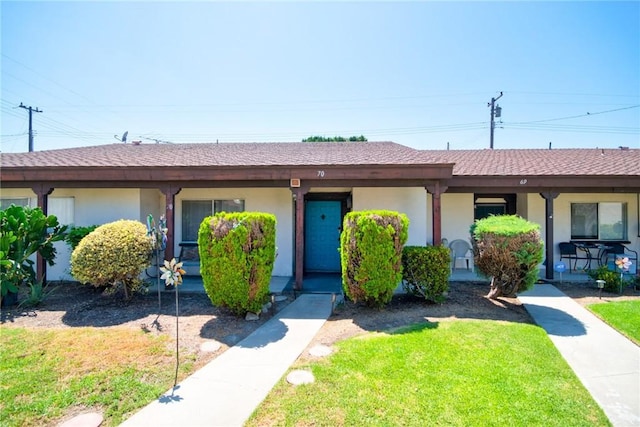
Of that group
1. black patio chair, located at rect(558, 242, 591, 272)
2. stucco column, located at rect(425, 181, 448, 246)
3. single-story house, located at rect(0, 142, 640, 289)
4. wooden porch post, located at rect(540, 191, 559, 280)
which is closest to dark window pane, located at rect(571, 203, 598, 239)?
single-story house, located at rect(0, 142, 640, 289)

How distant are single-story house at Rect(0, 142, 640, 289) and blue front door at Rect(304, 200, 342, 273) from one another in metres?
0.03

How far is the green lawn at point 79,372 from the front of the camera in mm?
3086

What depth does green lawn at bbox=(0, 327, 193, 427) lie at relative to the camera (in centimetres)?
309

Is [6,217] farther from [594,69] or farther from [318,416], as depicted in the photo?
[594,69]

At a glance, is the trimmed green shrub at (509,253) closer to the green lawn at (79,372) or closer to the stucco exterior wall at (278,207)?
the stucco exterior wall at (278,207)

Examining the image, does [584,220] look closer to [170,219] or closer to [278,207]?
[278,207]

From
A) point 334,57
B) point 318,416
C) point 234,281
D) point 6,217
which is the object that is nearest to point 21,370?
point 234,281

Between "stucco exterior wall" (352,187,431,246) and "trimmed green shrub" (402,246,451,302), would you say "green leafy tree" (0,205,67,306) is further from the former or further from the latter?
"trimmed green shrub" (402,246,451,302)

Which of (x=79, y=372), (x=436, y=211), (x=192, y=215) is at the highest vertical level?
(x=436, y=211)

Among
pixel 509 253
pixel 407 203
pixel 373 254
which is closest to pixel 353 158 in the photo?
pixel 407 203

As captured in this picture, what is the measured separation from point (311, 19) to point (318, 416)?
959 cm

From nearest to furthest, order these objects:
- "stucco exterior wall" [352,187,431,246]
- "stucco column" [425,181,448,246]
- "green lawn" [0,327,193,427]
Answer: "green lawn" [0,327,193,427], "stucco column" [425,181,448,246], "stucco exterior wall" [352,187,431,246]

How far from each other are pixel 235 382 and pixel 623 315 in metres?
6.57

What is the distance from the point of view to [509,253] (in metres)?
6.10
